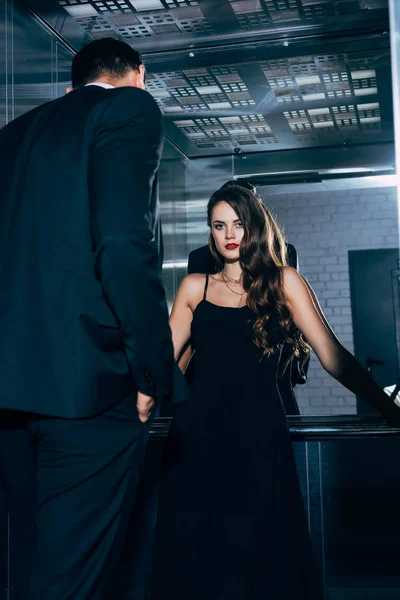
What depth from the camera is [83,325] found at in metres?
1.15

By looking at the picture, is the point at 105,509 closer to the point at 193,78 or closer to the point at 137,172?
the point at 137,172

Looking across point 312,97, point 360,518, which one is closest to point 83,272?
point 360,518

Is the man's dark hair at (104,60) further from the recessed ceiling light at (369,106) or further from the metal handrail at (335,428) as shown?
the recessed ceiling light at (369,106)

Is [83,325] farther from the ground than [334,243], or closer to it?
closer to it

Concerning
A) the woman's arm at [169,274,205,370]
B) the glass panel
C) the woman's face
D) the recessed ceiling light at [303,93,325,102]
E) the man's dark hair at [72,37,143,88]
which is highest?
the recessed ceiling light at [303,93,325,102]

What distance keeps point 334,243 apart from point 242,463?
18.1 feet

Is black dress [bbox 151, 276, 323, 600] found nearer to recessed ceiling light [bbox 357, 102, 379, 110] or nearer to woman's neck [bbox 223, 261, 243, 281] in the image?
woman's neck [bbox 223, 261, 243, 281]

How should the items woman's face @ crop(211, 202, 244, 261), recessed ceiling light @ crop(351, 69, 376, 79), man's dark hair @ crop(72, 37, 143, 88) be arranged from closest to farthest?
man's dark hair @ crop(72, 37, 143, 88) < woman's face @ crop(211, 202, 244, 261) < recessed ceiling light @ crop(351, 69, 376, 79)

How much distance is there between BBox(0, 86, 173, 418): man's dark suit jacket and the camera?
3.74ft

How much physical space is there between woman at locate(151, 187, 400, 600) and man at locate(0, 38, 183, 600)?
0.73 meters

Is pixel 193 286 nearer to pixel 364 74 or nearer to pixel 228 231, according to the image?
pixel 228 231

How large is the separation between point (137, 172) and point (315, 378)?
6058 mm

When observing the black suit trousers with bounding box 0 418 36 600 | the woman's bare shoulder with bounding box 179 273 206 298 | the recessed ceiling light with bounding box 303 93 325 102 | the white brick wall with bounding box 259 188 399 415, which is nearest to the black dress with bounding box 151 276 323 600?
the woman's bare shoulder with bounding box 179 273 206 298

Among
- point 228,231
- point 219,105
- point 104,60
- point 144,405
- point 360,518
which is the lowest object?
point 360,518
